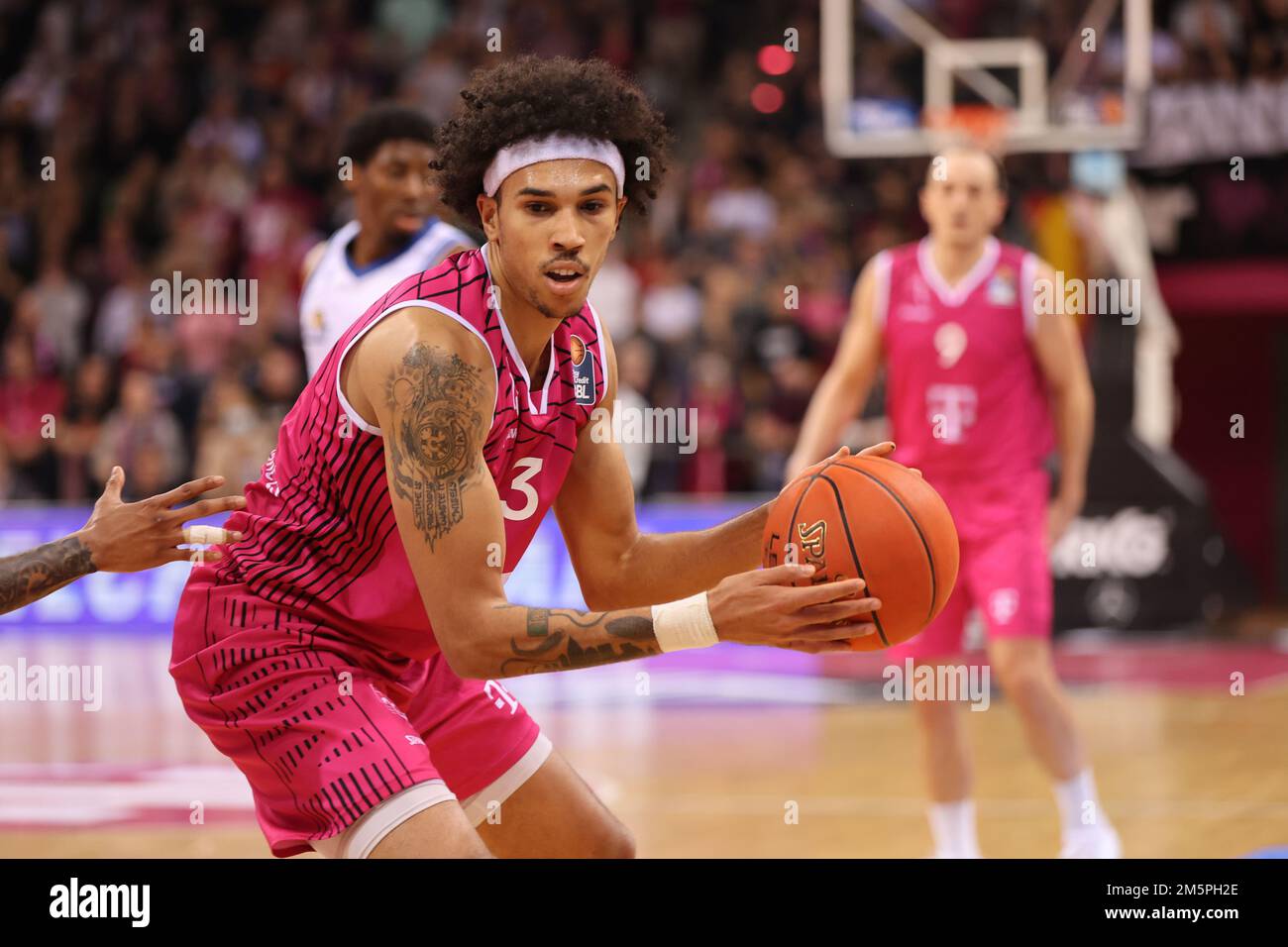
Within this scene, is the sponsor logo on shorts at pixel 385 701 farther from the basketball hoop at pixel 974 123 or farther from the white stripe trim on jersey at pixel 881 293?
the basketball hoop at pixel 974 123

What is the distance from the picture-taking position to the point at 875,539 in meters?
3.22

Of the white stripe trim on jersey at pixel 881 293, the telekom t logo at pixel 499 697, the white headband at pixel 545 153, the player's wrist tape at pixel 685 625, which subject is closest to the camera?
the player's wrist tape at pixel 685 625

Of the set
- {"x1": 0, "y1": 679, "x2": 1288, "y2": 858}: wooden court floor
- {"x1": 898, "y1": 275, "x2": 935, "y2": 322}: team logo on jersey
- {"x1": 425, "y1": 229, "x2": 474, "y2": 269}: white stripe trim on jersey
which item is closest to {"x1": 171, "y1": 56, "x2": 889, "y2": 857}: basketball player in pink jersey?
{"x1": 425, "y1": 229, "x2": 474, "y2": 269}: white stripe trim on jersey

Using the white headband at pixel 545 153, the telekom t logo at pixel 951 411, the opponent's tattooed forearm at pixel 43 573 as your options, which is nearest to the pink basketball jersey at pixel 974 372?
the telekom t logo at pixel 951 411

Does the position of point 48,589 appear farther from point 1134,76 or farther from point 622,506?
point 1134,76

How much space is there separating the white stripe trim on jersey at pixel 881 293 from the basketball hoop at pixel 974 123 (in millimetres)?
4640

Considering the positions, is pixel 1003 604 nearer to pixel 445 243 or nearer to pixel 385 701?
pixel 445 243

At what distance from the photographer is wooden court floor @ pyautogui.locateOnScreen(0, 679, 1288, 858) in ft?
19.1

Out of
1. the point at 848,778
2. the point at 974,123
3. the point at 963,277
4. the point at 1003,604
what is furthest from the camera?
the point at 974,123

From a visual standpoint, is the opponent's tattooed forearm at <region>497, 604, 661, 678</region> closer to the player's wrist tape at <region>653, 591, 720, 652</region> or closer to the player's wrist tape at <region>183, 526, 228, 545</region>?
the player's wrist tape at <region>653, 591, 720, 652</region>

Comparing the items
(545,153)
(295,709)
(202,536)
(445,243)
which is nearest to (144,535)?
(202,536)

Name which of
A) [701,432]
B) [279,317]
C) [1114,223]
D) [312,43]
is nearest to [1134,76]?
[1114,223]

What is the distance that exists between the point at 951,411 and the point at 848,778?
1.84m

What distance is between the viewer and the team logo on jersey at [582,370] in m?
3.53
